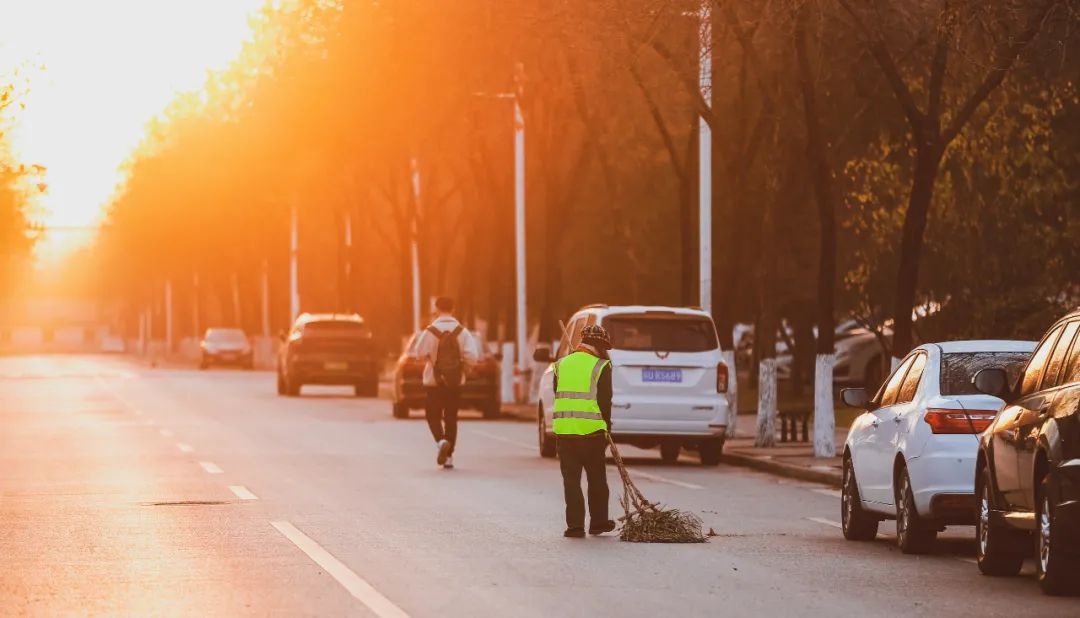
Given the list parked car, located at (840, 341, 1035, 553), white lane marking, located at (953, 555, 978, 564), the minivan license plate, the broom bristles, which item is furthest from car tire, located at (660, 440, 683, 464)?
white lane marking, located at (953, 555, 978, 564)

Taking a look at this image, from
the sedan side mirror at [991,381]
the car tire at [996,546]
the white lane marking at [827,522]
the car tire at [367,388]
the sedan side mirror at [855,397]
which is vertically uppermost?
the sedan side mirror at [991,381]

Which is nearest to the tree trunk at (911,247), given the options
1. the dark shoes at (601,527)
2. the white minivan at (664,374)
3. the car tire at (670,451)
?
the white minivan at (664,374)

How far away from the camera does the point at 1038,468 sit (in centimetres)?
1296

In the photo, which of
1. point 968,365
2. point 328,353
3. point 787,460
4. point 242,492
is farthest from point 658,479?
point 328,353

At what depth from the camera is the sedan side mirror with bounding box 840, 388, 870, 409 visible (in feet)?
55.6

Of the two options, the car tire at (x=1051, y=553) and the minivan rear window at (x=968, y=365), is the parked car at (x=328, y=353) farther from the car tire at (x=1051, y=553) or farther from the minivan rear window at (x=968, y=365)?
the car tire at (x=1051, y=553)

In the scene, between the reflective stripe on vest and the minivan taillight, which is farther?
the minivan taillight

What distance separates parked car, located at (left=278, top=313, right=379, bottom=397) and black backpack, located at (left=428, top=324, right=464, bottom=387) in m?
26.5

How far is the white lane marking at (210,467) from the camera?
967 inches

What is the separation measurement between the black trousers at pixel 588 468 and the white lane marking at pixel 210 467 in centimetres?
824

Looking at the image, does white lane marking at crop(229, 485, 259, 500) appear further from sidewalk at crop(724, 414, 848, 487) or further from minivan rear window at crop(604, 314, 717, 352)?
sidewalk at crop(724, 414, 848, 487)

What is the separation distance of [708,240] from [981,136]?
5.05 meters

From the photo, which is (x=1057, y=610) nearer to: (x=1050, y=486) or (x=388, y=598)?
(x=1050, y=486)

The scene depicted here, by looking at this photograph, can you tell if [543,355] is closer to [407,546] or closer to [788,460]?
[788,460]
